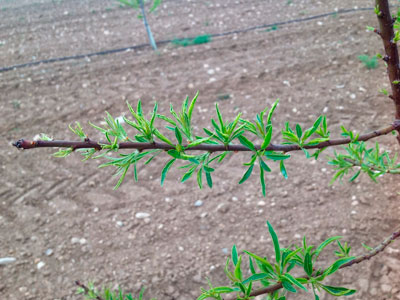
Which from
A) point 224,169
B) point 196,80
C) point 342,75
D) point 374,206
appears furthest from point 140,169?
point 342,75

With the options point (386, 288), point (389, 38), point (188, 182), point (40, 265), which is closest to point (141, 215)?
point (188, 182)

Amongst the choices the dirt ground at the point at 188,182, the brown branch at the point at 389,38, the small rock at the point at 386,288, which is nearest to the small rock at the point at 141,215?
the dirt ground at the point at 188,182

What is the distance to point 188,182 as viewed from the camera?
116 inches

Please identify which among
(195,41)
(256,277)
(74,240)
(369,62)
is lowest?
(74,240)

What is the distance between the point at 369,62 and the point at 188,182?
8.56ft

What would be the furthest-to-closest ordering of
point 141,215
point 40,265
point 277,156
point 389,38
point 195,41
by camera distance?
point 195,41 < point 141,215 < point 40,265 < point 389,38 < point 277,156

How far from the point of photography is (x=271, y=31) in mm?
5074

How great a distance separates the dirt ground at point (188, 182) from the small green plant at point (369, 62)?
Result: 0.12 metres

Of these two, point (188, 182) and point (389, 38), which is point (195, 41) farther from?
point (389, 38)

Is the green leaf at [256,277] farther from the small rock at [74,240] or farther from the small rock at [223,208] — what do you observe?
the small rock at [74,240]

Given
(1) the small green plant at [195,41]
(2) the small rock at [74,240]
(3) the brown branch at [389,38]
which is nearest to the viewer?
(3) the brown branch at [389,38]

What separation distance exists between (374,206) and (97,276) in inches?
80.3

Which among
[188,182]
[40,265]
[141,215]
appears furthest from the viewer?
[188,182]

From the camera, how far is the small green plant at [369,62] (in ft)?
12.7
